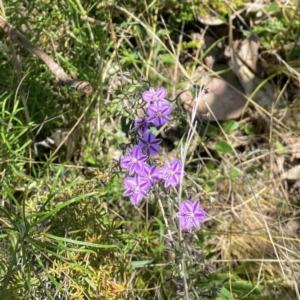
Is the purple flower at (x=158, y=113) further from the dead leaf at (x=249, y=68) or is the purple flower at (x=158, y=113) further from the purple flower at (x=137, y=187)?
the dead leaf at (x=249, y=68)

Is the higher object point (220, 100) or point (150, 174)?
point (150, 174)

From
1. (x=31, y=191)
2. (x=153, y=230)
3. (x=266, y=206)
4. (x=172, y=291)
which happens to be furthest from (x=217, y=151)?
(x=31, y=191)

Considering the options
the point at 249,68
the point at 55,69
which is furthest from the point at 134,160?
the point at 249,68

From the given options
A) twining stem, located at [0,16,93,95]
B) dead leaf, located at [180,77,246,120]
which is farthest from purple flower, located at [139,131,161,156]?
dead leaf, located at [180,77,246,120]

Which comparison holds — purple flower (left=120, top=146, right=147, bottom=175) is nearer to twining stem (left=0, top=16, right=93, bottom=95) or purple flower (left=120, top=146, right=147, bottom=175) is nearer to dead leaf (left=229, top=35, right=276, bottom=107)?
twining stem (left=0, top=16, right=93, bottom=95)

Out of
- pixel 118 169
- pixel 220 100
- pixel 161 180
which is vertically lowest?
pixel 220 100

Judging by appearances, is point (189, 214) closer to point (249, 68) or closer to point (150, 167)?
point (150, 167)
